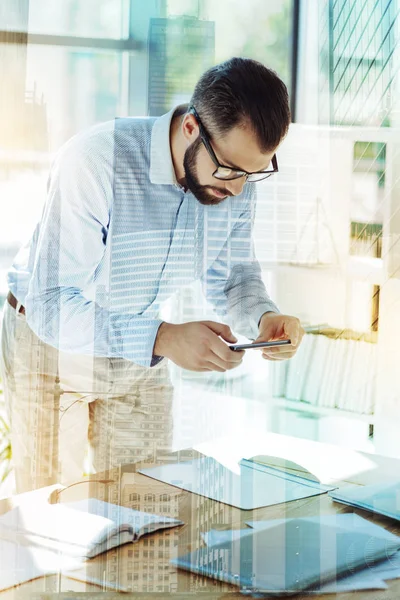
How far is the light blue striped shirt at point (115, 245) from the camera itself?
53.3 inches

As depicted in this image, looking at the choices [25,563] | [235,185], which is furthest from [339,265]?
[25,563]

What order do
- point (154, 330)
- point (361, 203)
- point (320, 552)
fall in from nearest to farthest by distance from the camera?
point (320, 552) < point (154, 330) < point (361, 203)

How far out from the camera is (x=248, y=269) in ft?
4.71

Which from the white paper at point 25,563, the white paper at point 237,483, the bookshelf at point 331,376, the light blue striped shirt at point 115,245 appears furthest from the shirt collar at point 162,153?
the white paper at point 25,563

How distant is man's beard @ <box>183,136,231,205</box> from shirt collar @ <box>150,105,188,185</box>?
1.1 inches

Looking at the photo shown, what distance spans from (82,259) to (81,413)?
0.30 metres

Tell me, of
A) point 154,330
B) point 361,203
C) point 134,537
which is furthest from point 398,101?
point 134,537

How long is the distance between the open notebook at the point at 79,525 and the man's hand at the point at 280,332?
0.40 meters

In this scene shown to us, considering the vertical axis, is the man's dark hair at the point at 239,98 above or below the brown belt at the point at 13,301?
above

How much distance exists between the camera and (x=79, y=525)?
123 centimetres

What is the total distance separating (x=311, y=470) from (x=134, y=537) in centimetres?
43

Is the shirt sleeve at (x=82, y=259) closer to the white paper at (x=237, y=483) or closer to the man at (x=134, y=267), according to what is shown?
the man at (x=134, y=267)

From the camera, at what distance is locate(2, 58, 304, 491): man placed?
4.46 feet

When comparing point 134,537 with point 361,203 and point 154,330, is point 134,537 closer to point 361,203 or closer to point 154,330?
point 154,330
